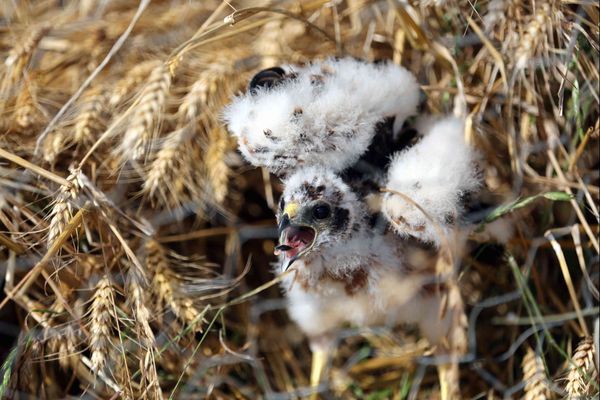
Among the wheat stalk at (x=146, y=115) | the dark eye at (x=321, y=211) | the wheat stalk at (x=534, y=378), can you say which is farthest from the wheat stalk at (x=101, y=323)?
the wheat stalk at (x=534, y=378)

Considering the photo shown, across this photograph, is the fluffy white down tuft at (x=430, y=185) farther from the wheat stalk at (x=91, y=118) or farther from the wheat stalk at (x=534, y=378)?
the wheat stalk at (x=91, y=118)

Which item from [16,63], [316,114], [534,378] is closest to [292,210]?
[316,114]

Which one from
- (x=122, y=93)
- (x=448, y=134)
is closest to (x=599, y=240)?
(x=448, y=134)

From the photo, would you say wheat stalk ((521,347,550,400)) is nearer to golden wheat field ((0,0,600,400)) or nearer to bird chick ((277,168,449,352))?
golden wheat field ((0,0,600,400))

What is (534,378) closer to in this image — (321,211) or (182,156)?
(321,211)

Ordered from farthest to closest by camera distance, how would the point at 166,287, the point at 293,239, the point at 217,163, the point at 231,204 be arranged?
the point at 231,204 < the point at 217,163 < the point at 166,287 < the point at 293,239

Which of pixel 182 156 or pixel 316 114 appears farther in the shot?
pixel 182 156
